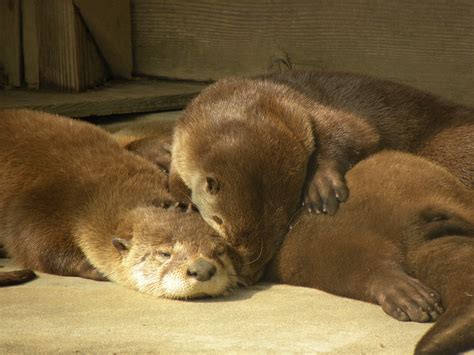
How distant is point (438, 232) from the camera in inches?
176

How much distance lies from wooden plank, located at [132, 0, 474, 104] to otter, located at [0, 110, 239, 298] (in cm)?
149

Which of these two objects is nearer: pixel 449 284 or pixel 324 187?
pixel 449 284

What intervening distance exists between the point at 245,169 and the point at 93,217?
→ 85 cm

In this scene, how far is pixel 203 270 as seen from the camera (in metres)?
4.41

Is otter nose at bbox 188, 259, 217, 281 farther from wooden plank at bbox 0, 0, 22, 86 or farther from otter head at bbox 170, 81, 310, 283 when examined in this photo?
wooden plank at bbox 0, 0, 22, 86

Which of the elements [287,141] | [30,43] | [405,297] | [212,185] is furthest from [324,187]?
[30,43]

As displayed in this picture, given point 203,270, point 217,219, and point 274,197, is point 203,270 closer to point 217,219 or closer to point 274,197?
point 217,219

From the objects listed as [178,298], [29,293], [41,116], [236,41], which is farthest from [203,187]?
[236,41]

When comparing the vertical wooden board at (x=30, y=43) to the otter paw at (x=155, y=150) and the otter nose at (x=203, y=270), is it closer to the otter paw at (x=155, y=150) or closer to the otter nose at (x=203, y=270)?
the otter paw at (x=155, y=150)

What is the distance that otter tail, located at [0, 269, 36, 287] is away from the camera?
4.72 metres

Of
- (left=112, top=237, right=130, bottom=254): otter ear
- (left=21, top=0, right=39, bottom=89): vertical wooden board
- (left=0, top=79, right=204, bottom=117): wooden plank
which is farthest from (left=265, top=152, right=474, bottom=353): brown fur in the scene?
(left=21, top=0, right=39, bottom=89): vertical wooden board

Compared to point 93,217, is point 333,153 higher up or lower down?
higher up

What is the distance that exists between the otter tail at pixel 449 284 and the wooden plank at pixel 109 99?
286 cm

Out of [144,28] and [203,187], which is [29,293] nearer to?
[203,187]
